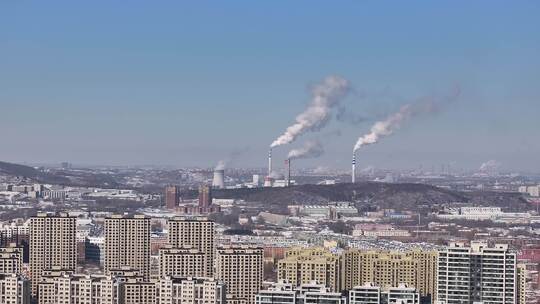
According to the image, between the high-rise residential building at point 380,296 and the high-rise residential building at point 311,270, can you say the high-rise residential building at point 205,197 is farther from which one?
the high-rise residential building at point 380,296

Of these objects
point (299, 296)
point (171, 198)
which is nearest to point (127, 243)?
point (299, 296)

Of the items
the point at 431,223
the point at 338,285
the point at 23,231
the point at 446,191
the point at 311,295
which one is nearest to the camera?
the point at 311,295

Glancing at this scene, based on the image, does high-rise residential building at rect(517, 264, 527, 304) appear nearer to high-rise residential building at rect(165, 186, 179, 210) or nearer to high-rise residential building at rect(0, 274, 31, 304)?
high-rise residential building at rect(0, 274, 31, 304)

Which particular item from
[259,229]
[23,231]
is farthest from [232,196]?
[23,231]

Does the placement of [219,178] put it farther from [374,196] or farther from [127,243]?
[127,243]

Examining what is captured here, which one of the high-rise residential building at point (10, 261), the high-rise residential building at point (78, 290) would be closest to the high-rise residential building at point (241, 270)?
the high-rise residential building at point (78, 290)

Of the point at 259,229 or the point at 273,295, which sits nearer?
the point at 273,295

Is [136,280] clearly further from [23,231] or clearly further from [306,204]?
[306,204]

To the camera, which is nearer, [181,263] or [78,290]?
[78,290]
